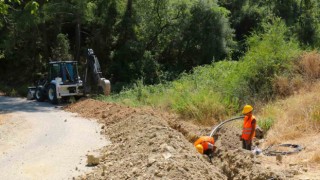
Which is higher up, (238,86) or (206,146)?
(238,86)

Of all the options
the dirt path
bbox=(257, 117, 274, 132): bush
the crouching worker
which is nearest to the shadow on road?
the dirt path

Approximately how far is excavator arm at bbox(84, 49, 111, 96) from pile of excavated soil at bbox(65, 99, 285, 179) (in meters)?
8.22

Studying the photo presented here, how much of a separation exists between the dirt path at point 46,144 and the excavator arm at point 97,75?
3.81 meters

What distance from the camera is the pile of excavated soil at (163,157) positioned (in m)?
8.41

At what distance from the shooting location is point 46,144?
1311cm

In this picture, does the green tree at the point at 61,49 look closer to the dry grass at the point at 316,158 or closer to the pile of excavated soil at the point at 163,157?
the pile of excavated soil at the point at 163,157

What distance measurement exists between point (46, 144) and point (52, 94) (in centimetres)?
1236

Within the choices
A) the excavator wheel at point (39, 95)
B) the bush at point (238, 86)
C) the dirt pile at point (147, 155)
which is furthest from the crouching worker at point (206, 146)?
the excavator wheel at point (39, 95)

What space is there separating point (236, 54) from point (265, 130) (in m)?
21.6

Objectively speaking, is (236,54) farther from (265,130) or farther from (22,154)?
(22,154)

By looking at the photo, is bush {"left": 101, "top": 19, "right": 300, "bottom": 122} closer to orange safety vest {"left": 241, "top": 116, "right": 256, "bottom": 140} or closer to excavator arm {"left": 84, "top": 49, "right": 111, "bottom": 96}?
excavator arm {"left": 84, "top": 49, "right": 111, "bottom": 96}

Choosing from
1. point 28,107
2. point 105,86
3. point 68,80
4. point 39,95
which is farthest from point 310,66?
point 39,95

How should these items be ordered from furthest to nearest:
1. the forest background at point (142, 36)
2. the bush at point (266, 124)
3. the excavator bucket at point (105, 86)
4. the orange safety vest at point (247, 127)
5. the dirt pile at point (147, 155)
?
the forest background at point (142, 36) → the excavator bucket at point (105, 86) → the bush at point (266, 124) → the orange safety vest at point (247, 127) → the dirt pile at point (147, 155)

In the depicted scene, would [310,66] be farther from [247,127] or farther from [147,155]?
[147,155]
